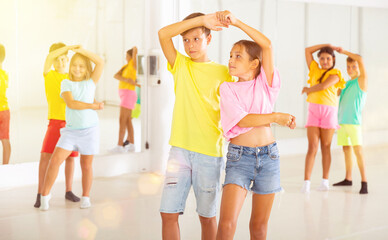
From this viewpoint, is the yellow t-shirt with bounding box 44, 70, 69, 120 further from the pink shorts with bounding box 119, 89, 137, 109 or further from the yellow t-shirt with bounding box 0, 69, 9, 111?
the pink shorts with bounding box 119, 89, 137, 109

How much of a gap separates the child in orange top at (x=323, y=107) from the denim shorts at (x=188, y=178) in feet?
7.74

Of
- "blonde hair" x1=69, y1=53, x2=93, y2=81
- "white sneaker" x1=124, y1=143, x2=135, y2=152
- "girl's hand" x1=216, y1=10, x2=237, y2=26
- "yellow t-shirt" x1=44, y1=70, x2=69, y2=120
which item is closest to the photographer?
"girl's hand" x1=216, y1=10, x2=237, y2=26

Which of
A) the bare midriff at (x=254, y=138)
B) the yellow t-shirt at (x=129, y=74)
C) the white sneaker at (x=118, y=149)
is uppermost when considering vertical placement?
the yellow t-shirt at (x=129, y=74)

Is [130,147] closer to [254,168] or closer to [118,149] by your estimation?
[118,149]

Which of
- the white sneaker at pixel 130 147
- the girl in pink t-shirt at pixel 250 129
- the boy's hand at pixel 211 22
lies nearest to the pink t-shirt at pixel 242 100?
the girl in pink t-shirt at pixel 250 129

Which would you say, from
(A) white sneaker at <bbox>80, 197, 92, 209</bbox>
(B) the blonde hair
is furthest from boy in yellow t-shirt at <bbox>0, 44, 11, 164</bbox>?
(A) white sneaker at <bbox>80, 197, 92, 209</bbox>

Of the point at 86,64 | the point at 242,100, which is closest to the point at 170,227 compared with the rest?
the point at 242,100

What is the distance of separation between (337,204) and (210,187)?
2.15 metres

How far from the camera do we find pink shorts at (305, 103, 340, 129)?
487cm

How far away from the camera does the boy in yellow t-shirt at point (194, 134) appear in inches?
108

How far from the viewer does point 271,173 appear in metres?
2.69

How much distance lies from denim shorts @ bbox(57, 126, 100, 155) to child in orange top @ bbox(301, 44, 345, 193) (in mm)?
1941

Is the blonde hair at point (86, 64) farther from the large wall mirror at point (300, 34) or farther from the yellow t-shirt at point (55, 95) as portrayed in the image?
the large wall mirror at point (300, 34)

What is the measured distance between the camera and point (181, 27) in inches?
107
